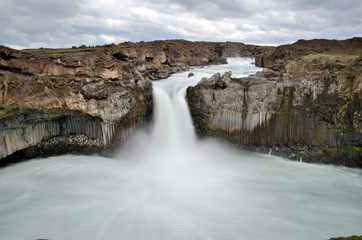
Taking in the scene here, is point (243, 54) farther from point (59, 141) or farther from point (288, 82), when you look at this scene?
point (59, 141)

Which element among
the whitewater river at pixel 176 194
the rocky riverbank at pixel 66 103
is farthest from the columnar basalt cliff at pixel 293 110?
the rocky riverbank at pixel 66 103

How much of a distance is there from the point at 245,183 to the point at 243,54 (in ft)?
130

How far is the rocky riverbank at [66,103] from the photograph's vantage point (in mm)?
11969

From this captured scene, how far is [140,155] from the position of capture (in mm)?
14109

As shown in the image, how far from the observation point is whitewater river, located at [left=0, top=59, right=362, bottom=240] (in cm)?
779

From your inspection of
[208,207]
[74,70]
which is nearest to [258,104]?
[208,207]

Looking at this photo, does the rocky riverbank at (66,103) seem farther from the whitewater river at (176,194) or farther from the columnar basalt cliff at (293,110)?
the columnar basalt cliff at (293,110)

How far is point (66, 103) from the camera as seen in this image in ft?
41.8

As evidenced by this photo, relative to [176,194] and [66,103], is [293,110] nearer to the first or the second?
[176,194]

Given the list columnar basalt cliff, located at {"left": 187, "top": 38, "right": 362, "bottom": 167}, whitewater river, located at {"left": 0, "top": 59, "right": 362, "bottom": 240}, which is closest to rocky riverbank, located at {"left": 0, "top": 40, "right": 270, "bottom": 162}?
whitewater river, located at {"left": 0, "top": 59, "right": 362, "bottom": 240}

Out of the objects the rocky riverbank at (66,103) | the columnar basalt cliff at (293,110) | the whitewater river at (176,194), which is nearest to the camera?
the whitewater river at (176,194)

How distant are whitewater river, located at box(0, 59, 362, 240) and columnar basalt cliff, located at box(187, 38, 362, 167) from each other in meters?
0.84

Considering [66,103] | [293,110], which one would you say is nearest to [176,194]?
[66,103]

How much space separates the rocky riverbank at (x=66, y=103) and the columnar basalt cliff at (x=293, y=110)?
420 cm
